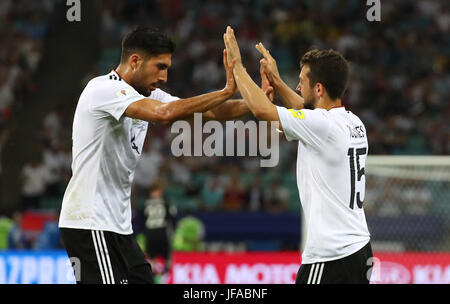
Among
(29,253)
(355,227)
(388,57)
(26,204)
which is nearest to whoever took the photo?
(355,227)

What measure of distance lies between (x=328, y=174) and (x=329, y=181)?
0.14ft

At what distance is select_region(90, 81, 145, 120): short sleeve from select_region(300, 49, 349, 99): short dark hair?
1085 millimetres

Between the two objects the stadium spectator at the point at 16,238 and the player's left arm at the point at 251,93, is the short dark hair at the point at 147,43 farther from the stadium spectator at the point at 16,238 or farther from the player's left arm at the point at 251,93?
the stadium spectator at the point at 16,238

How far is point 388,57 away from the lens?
61.4 feet

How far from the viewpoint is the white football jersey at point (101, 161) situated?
17.1 feet

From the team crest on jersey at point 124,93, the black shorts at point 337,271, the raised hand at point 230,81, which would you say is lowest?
the black shorts at point 337,271

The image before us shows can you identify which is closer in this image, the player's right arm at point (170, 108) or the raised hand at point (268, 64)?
the player's right arm at point (170, 108)

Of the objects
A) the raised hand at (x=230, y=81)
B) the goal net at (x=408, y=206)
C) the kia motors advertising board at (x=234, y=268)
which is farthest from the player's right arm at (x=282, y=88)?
the goal net at (x=408, y=206)

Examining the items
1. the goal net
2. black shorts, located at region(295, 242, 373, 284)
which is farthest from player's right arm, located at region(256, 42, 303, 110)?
the goal net

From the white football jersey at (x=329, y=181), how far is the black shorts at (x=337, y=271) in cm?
3

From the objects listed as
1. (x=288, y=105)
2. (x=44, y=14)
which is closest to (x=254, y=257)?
(x=288, y=105)

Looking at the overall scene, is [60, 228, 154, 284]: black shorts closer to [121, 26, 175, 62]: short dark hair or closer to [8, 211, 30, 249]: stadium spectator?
[121, 26, 175, 62]: short dark hair

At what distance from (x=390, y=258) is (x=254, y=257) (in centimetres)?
183

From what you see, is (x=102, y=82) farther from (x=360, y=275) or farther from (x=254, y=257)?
(x=254, y=257)
